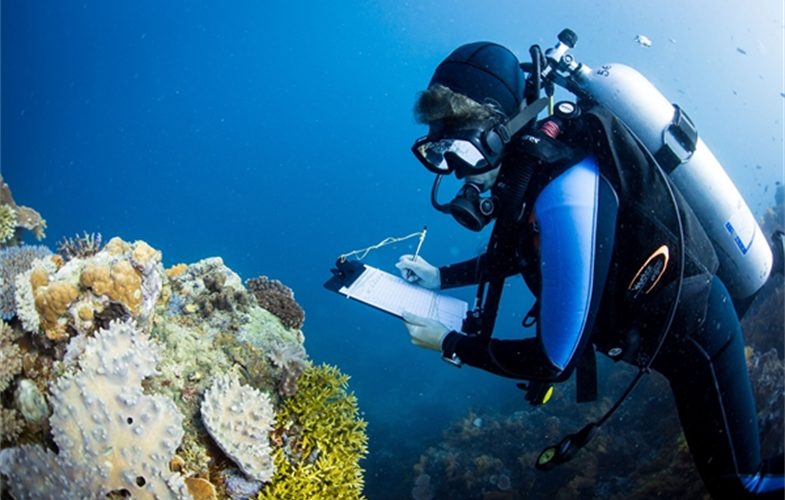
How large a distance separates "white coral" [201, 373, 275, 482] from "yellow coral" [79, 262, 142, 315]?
1.16m

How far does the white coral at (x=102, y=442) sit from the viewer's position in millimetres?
2973

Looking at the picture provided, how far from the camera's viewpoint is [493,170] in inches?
112

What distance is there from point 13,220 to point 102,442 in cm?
611

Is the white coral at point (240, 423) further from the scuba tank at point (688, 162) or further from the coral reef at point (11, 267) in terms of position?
the scuba tank at point (688, 162)

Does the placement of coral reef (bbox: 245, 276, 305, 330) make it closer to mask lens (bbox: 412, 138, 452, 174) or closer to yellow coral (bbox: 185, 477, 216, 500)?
yellow coral (bbox: 185, 477, 216, 500)

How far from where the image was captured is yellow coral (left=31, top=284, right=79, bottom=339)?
12.1 ft

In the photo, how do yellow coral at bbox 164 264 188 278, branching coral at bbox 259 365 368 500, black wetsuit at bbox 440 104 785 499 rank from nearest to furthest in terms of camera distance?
black wetsuit at bbox 440 104 785 499
branching coral at bbox 259 365 368 500
yellow coral at bbox 164 264 188 278

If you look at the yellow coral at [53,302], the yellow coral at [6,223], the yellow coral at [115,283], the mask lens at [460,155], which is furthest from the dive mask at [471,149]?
the yellow coral at [6,223]

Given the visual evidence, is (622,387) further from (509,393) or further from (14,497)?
(14,497)

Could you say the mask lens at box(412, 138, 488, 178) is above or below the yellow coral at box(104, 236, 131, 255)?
below

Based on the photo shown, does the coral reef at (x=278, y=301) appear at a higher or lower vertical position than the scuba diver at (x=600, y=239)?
higher

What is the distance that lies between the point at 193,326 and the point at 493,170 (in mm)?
3799

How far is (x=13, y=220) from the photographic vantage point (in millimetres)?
6879

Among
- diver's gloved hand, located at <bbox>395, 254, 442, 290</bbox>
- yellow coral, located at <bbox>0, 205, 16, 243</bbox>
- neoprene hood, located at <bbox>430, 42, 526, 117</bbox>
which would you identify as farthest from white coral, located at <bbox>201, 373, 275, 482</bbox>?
yellow coral, located at <bbox>0, 205, 16, 243</bbox>
